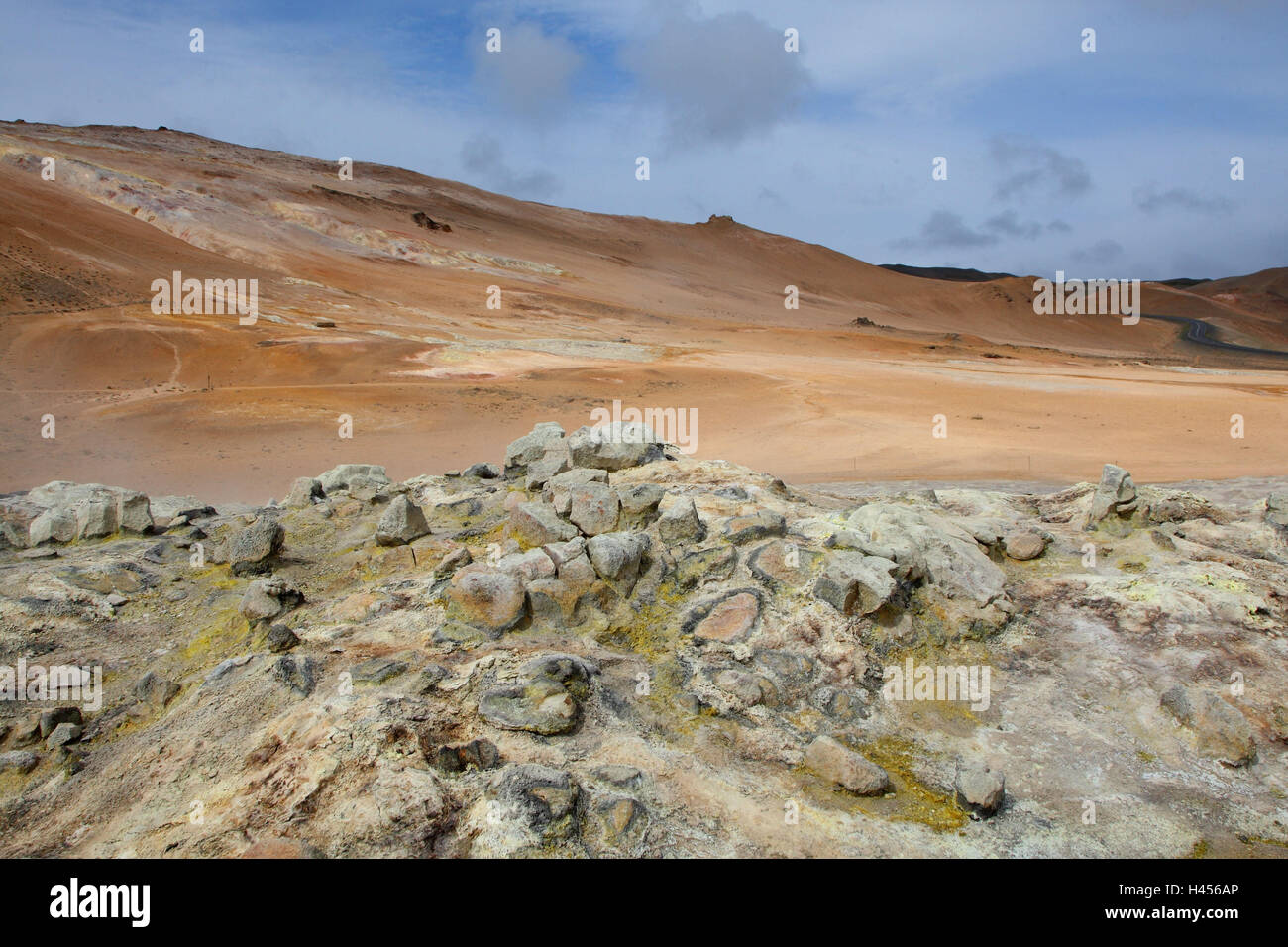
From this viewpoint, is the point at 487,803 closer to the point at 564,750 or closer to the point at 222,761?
the point at 564,750

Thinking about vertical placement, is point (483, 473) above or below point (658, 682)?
above

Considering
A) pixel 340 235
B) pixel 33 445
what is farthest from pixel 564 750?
pixel 340 235

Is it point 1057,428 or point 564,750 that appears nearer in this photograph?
point 564,750

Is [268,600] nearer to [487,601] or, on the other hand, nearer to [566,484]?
[487,601]

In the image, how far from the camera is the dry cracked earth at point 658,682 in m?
2.50

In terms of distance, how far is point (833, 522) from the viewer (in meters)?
4.50

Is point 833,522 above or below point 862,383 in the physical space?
below

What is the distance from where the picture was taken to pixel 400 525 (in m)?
4.61

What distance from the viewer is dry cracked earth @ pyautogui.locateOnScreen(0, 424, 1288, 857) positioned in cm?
250

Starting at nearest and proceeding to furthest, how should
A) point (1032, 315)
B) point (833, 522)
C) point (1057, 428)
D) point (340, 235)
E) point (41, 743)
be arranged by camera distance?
1. point (41, 743)
2. point (833, 522)
3. point (1057, 428)
4. point (340, 235)
5. point (1032, 315)

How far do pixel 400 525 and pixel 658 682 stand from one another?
6.68 ft

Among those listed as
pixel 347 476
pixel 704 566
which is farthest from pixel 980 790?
pixel 347 476

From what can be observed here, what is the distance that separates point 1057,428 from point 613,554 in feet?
34.9

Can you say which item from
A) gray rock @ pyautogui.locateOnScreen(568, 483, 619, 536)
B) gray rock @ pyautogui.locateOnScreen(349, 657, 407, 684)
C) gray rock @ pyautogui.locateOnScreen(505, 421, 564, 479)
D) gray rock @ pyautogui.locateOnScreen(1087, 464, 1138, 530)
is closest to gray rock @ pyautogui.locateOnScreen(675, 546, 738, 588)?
gray rock @ pyautogui.locateOnScreen(568, 483, 619, 536)
